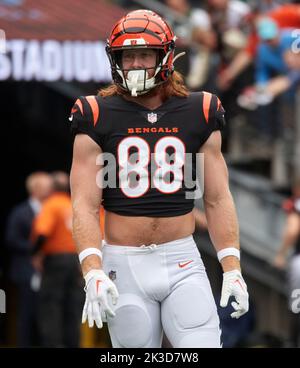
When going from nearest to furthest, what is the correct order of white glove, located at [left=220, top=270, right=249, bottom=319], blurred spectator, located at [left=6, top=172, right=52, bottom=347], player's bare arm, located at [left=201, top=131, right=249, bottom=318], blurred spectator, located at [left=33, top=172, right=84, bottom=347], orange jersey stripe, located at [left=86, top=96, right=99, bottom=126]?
white glove, located at [left=220, top=270, right=249, bottom=319] < orange jersey stripe, located at [left=86, top=96, right=99, bottom=126] < player's bare arm, located at [left=201, top=131, right=249, bottom=318] < blurred spectator, located at [left=33, top=172, right=84, bottom=347] < blurred spectator, located at [left=6, top=172, right=52, bottom=347]

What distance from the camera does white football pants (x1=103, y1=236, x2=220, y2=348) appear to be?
5.60 meters

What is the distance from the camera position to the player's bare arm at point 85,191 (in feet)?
18.6

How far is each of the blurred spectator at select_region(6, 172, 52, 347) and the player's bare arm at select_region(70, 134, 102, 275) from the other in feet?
19.4

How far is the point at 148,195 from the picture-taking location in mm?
5699

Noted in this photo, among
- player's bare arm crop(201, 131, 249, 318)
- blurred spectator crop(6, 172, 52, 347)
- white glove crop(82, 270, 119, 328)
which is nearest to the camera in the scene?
white glove crop(82, 270, 119, 328)

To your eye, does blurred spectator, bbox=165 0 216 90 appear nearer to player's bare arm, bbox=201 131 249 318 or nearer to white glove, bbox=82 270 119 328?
player's bare arm, bbox=201 131 249 318

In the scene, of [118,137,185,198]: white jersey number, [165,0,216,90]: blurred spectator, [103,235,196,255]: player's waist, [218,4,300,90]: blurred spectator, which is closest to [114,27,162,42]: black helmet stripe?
[118,137,185,198]: white jersey number

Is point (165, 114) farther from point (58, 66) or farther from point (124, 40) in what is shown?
point (58, 66)

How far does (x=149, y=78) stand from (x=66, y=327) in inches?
236

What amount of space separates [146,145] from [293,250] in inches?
220

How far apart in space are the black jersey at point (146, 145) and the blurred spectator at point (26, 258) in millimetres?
5922

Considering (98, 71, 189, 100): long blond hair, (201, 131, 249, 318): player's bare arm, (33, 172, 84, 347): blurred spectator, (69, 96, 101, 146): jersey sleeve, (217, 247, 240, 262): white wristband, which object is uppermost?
(98, 71, 189, 100): long blond hair

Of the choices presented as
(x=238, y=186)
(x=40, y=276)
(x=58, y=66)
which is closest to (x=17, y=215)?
(x=40, y=276)

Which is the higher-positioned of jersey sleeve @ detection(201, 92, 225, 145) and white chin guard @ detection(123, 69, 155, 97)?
white chin guard @ detection(123, 69, 155, 97)
